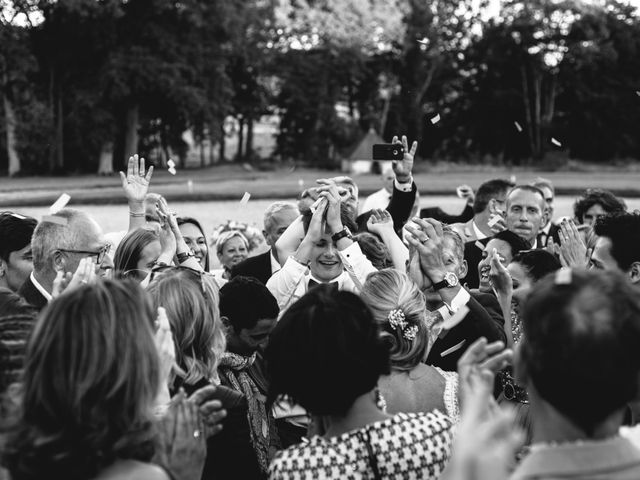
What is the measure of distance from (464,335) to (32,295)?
2.49 meters

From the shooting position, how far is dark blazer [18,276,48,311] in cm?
469

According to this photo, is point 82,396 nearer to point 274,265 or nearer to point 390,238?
point 390,238

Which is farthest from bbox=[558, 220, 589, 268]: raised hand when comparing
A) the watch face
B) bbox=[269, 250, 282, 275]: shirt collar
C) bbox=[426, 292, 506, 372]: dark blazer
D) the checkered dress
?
bbox=[269, 250, 282, 275]: shirt collar

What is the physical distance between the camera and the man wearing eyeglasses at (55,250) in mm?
4777

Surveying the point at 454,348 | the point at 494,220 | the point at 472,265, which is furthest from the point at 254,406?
the point at 494,220

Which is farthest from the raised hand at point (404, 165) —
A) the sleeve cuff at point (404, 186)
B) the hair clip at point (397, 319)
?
the hair clip at point (397, 319)

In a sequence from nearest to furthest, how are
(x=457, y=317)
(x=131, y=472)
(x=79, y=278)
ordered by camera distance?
(x=131, y=472) < (x=79, y=278) < (x=457, y=317)

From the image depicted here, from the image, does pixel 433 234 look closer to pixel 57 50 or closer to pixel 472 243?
pixel 472 243

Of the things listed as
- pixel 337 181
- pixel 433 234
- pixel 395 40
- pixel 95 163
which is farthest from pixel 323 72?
pixel 433 234

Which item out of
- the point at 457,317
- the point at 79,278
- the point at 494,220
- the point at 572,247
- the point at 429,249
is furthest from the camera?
the point at 494,220

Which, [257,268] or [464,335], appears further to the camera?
[257,268]

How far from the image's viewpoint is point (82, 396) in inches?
92.2

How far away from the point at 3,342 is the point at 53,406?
60cm

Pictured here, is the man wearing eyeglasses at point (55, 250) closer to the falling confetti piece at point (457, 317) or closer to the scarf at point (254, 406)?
the scarf at point (254, 406)
